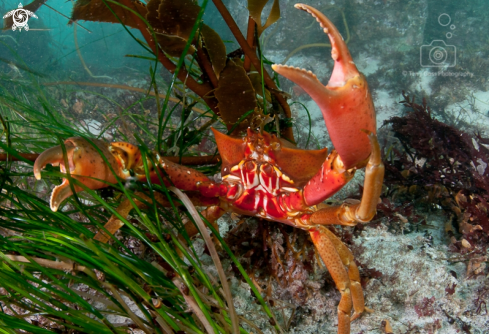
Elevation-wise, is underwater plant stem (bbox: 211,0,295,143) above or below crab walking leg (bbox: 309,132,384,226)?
above

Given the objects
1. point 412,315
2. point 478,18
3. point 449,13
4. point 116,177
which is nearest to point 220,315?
point 116,177

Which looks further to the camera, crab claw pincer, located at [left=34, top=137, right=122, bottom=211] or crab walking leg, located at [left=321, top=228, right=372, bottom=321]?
crab walking leg, located at [left=321, top=228, right=372, bottom=321]

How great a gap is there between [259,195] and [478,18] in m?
20.4

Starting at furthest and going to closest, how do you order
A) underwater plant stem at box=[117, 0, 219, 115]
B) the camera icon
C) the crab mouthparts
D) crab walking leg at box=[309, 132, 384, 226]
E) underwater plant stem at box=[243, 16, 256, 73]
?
the camera icon
underwater plant stem at box=[243, 16, 256, 73]
underwater plant stem at box=[117, 0, 219, 115]
the crab mouthparts
crab walking leg at box=[309, 132, 384, 226]

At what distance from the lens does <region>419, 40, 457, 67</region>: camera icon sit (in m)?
12.2

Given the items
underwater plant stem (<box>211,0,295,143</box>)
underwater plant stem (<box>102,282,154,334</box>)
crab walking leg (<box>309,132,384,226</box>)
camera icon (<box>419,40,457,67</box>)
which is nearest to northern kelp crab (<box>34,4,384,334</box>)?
crab walking leg (<box>309,132,384,226</box>)

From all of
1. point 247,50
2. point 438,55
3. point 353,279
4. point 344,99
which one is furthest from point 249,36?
point 438,55

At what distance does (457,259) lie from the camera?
2.73m

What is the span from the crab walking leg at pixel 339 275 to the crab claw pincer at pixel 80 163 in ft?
5.19

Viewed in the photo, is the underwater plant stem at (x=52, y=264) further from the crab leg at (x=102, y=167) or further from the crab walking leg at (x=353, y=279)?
the crab walking leg at (x=353, y=279)

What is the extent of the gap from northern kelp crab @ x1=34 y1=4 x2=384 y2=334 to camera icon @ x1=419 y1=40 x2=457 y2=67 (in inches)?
509

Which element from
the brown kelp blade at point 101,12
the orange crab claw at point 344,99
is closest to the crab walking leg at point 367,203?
the orange crab claw at point 344,99

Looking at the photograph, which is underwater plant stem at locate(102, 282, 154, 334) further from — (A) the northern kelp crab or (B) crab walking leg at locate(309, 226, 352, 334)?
(B) crab walking leg at locate(309, 226, 352, 334)

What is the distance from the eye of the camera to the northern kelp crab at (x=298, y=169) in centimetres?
129
